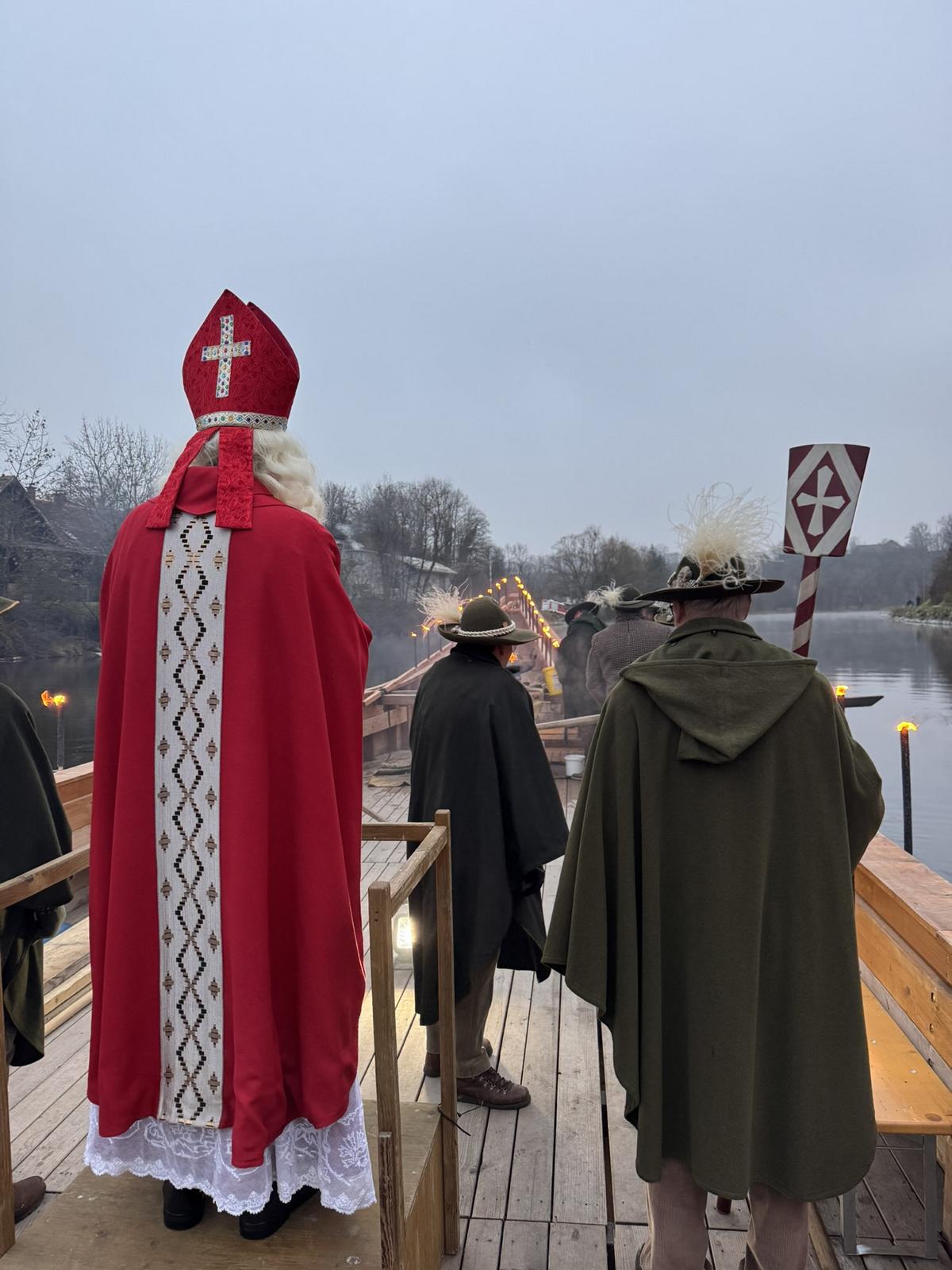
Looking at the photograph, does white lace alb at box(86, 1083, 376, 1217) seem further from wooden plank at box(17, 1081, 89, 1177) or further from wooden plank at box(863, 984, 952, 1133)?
wooden plank at box(863, 984, 952, 1133)

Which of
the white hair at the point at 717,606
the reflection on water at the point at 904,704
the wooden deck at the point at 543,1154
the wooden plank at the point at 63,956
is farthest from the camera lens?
the reflection on water at the point at 904,704

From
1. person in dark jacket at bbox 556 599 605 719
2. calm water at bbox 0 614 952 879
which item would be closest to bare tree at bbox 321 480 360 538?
calm water at bbox 0 614 952 879

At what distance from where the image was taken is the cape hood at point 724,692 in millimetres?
1842

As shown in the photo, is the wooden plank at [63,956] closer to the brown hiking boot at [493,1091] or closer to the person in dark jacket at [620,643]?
the brown hiking boot at [493,1091]

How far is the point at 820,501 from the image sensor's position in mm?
3760

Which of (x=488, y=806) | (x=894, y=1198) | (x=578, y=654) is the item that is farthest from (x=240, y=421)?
(x=578, y=654)

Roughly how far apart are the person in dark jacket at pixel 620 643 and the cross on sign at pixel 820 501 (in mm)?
3042

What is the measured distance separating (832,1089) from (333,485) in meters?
41.9

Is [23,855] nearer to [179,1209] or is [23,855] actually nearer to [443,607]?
[179,1209]

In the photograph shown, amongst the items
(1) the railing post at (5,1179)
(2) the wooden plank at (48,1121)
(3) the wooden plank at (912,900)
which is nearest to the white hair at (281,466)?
(1) the railing post at (5,1179)

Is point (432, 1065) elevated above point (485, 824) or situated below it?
below

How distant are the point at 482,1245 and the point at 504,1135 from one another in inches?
21.8

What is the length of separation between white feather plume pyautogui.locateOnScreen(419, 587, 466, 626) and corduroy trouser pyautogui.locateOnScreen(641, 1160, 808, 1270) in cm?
229

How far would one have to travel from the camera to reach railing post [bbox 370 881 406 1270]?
5.07 ft
